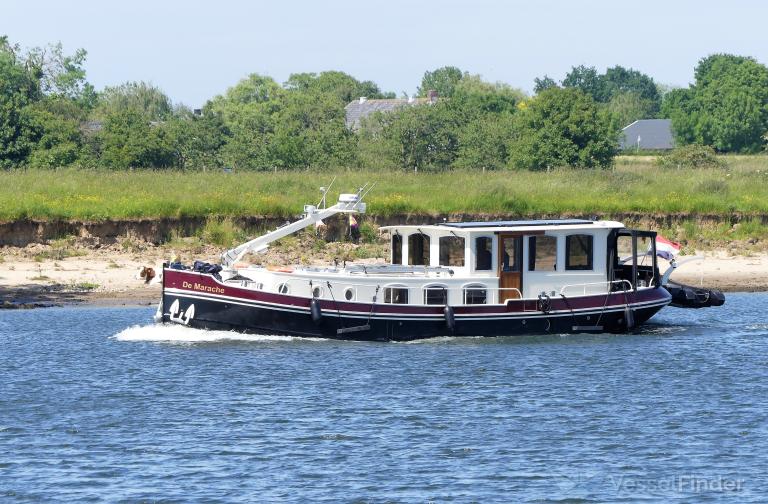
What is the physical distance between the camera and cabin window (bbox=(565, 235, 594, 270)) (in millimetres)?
34094

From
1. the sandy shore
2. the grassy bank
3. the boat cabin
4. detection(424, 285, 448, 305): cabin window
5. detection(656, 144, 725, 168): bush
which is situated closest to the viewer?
detection(424, 285, 448, 305): cabin window

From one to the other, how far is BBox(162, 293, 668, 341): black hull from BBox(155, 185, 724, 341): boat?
0.9 inches

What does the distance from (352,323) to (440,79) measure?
12960 cm

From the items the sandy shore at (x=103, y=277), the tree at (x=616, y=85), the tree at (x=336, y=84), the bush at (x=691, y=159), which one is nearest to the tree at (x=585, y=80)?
the tree at (x=616, y=85)

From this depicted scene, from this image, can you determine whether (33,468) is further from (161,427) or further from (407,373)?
(407,373)

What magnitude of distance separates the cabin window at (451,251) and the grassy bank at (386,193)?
49.2 ft

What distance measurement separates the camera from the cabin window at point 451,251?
33938 mm

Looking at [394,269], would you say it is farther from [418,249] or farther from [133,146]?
[133,146]

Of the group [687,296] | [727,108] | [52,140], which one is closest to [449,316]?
[687,296]

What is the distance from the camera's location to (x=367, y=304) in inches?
1286

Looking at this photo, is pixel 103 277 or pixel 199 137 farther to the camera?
pixel 199 137

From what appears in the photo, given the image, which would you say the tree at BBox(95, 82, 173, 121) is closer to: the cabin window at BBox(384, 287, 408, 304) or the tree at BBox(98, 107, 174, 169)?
the tree at BBox(98, 107, 174, 169)

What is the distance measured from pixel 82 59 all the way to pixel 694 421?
7974cm

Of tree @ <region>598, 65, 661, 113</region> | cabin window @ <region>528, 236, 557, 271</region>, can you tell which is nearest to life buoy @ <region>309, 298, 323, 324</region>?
cabin window @ <region>528, 236, 557, 271</region>
